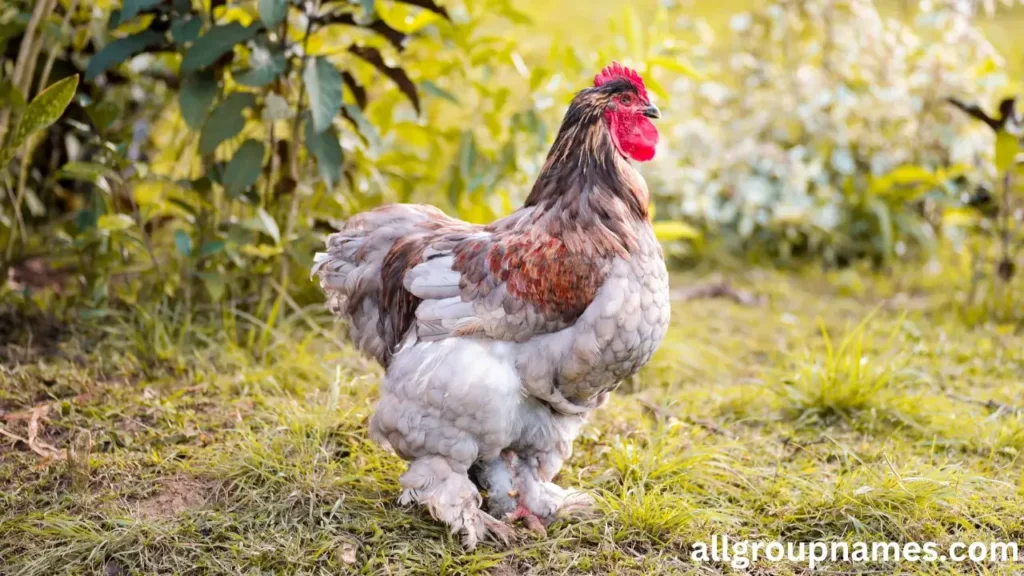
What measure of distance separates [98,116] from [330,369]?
1.38 metres

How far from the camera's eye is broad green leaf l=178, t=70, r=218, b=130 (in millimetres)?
3521

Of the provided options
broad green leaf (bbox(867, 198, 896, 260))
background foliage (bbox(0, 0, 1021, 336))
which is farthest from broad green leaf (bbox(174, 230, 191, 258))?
broad green leaf (bbox(867, 198, 896, 260))

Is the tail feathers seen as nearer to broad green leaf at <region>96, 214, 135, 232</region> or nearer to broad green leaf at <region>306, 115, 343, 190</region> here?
broad green leaf at <region>306, 115, 343, 190</region>

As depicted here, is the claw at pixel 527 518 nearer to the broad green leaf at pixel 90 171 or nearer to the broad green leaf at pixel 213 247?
the broad green leaf at pixel 213 247

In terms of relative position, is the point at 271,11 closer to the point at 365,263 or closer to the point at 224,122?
the point at 224,122

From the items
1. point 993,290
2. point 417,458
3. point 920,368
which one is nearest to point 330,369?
point 417,458

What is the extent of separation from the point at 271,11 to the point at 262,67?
0.82ft

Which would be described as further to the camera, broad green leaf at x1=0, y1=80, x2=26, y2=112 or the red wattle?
broad green leaf at x1=0, y1=80, x2=26, y2=112

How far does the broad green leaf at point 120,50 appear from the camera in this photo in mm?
3480

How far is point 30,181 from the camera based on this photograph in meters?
4.70

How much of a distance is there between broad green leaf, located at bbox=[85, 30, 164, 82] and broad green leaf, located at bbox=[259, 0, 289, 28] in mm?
577

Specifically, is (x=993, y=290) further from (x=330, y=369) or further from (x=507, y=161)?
(x=330, y=369)

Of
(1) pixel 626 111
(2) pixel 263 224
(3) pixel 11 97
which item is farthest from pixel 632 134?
(3) pixel 11 97

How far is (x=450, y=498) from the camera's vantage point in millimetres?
2693
